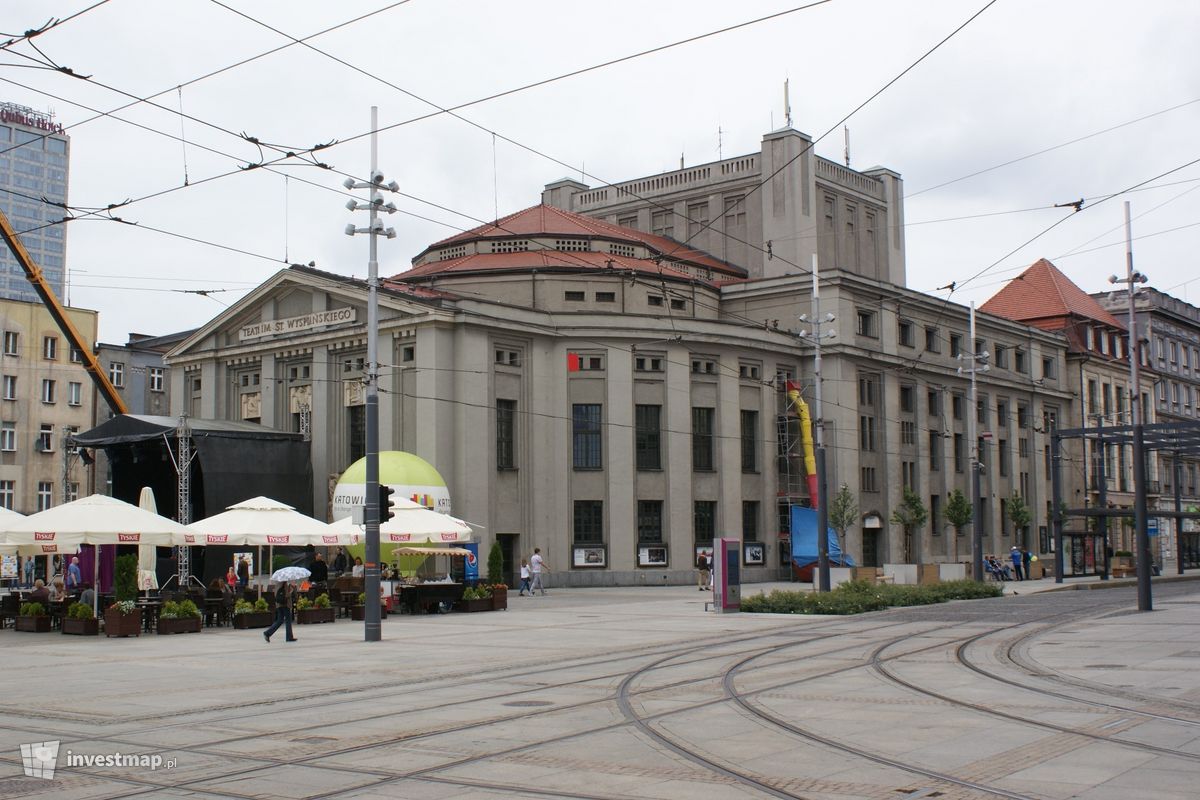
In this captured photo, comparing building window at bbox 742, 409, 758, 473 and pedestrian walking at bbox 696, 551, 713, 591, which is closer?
pedestrian walking at bbox 696, 551, 713, 591

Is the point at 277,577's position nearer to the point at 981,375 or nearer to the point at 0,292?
the point at 981,375

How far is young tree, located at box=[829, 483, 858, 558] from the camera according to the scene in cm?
5294

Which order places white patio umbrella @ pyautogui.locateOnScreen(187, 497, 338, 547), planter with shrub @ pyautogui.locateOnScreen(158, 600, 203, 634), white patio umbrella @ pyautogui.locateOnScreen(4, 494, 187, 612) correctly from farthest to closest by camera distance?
white patio umbrella @ pyautogui.locateOnScreen(187, 497, 338, 547), planter with shrub @ pyautogui.locateOnScreen(158, 600, 203, 634), white patio umbrella @ pyautogui.locateOnScreen(4, 494, 187, 612)

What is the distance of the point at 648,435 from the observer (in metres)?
51.0

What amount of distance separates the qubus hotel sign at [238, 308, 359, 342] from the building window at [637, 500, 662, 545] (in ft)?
46.0

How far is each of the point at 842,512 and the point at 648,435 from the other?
364 inches

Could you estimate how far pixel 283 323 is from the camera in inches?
2105

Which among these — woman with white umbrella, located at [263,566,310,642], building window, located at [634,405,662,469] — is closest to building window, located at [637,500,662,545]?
building window, located at [634,405,662,469]

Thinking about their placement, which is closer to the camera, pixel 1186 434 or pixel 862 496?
pixel 1186 434

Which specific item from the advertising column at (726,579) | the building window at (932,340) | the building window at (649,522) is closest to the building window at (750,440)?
the building window at (649,522)

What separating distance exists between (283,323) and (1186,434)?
117 feet

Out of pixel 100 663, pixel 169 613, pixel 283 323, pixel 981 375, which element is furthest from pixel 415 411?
pixel 981 375

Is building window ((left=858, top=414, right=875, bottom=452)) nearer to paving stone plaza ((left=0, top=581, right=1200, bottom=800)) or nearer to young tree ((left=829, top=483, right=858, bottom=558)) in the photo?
young tree ((left=829, top=483, right=858, bottom=558))

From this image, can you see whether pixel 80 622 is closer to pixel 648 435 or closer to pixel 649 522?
pixel 649 522
